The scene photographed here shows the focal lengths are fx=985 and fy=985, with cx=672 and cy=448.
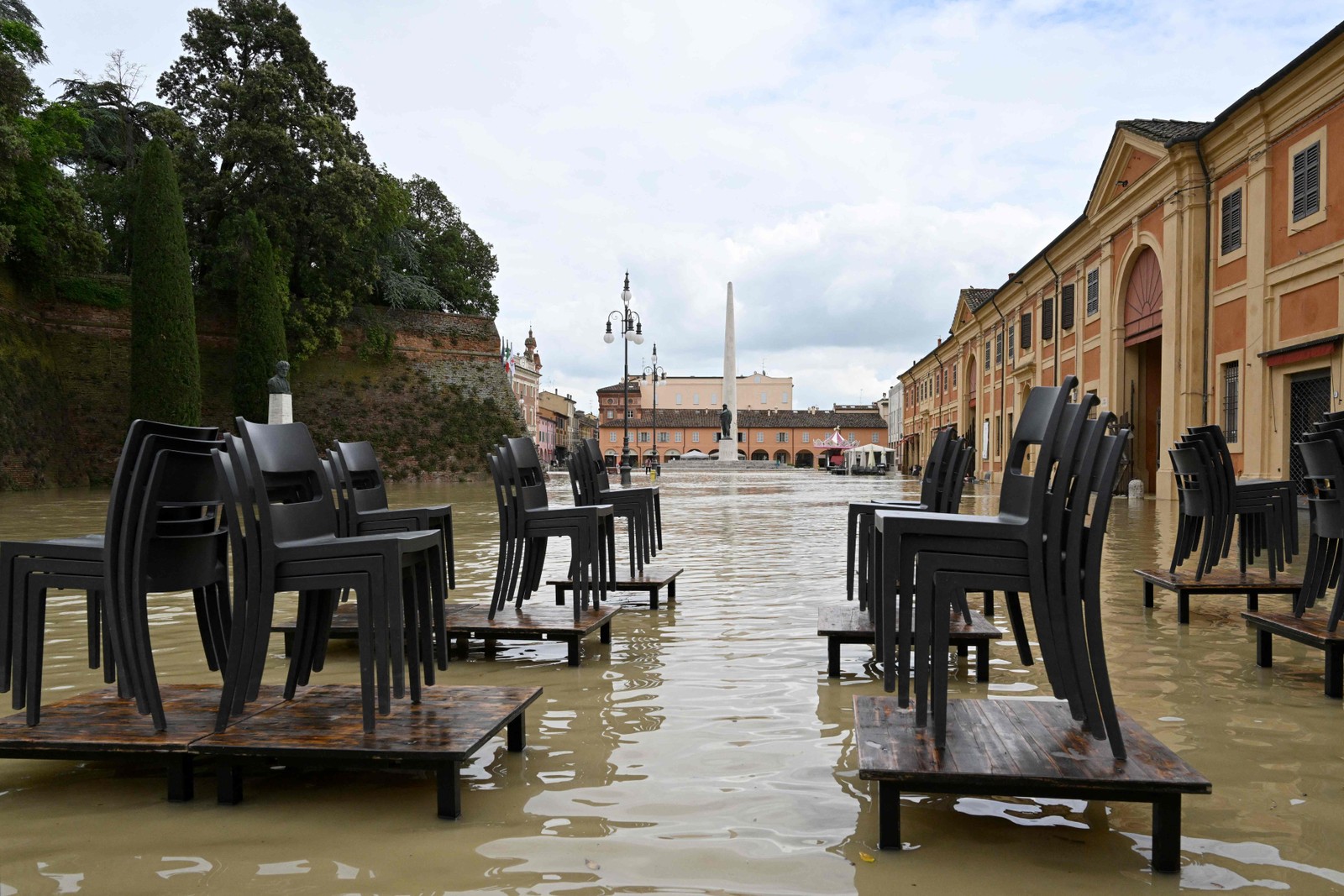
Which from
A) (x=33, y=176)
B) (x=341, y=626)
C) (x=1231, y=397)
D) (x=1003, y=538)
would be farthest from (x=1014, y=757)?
(x=33, y=176)

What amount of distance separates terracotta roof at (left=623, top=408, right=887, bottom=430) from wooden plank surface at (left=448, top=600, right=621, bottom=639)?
97.1 m

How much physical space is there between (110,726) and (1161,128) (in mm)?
25490

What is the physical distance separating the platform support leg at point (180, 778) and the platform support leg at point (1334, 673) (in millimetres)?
4742

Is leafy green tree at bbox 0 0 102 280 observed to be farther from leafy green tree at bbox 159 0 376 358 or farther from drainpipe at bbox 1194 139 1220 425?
drainpipe at bbox 1194 139 1220 425

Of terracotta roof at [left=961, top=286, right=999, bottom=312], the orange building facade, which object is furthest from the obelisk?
the orange building facade

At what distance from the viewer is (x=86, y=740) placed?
321 centimetres

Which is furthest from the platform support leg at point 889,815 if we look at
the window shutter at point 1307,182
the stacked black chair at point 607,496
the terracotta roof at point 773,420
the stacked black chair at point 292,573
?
the terracotta roof at point 773,420

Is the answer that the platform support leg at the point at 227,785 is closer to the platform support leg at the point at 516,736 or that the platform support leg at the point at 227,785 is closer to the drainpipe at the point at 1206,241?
the platform support leg at the point at 516,736

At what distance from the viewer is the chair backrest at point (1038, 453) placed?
312 cm

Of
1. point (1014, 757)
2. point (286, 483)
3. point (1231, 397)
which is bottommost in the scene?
point (1014, 757)

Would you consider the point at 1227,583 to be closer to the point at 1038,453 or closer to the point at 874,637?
the point at 874,637

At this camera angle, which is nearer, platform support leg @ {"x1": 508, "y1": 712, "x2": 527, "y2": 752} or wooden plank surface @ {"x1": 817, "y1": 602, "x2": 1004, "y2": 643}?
platform support leg @ {"x1": 508, "y1": 712, "x2": 527, "y2": 752}

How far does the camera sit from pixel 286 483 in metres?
3.73

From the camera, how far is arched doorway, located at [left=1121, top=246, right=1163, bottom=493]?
24.5 meters
